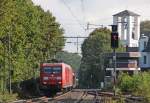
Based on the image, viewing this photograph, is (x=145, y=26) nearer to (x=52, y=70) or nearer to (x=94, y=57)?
(x=94, y=57)

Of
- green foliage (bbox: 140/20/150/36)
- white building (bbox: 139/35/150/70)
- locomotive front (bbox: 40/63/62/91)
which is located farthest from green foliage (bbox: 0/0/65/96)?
green foliage (bbox: 140/20/150/36)

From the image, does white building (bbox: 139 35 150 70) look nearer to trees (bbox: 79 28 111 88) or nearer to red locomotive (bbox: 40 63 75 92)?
trees (bbox: 79 28 111 88)

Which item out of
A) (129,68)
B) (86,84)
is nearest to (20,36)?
(129,68)

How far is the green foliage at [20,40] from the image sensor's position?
175 feet

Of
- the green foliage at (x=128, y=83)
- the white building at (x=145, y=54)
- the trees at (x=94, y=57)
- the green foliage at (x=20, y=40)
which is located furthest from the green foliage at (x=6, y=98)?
the trees at (x=94, y=57)

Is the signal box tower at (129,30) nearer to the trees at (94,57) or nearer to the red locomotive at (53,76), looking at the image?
the trees at (94,57)

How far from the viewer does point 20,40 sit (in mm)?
62250

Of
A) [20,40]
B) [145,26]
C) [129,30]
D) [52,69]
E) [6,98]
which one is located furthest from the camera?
[145,26]

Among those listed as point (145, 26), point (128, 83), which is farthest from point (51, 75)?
point (145, 26)

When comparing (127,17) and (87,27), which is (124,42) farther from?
(87,27)

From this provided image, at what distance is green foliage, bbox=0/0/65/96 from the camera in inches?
2101

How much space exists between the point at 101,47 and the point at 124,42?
19.5 metres

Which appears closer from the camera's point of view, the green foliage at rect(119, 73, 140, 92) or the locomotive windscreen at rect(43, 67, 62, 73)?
the locomotive windscreen at rect(43, 67, 62, 73)

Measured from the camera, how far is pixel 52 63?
60688 millimetres
